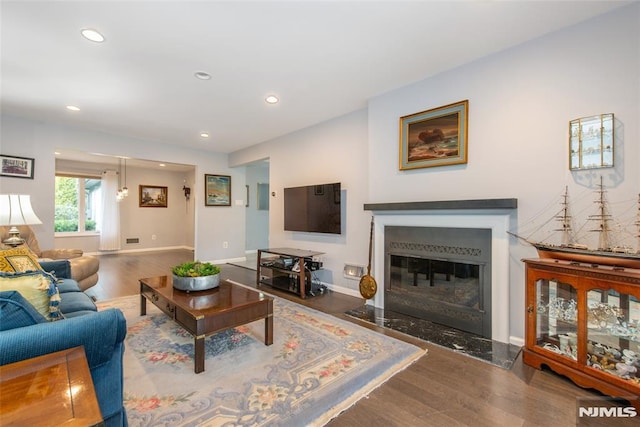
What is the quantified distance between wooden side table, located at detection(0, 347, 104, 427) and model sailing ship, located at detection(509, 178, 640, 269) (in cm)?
250

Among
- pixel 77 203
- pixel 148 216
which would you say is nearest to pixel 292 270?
pixel 148 216

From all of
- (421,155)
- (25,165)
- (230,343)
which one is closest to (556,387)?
(421,155)

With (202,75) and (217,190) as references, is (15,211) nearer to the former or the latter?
(202,75)

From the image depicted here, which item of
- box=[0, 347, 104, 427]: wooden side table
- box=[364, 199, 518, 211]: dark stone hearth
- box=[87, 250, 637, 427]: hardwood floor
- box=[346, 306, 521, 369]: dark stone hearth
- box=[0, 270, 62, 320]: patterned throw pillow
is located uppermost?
box=[364, 199, 518, 211]: dark stone hearth

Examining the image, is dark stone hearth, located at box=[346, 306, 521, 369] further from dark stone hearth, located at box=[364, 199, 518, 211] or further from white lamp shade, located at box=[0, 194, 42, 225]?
white lamp shade, located at box=[0, 194, 42, 225]

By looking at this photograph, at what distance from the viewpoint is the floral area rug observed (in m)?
1.58

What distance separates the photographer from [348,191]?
3.96 m

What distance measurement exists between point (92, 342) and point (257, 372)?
110 cm

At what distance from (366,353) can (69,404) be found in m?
1.95

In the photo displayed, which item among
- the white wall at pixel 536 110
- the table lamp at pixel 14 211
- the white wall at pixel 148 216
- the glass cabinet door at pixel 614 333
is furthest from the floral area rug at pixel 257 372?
the white wall at pixel 148 216

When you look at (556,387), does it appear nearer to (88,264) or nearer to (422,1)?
(422,1)

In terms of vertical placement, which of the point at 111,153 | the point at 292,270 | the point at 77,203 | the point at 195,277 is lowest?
the point at 292,270

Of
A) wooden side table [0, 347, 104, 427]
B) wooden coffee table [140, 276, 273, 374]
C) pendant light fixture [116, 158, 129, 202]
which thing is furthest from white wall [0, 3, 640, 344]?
wooden side table [0, 347, 104, 427]

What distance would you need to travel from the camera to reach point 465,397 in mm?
1744
